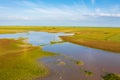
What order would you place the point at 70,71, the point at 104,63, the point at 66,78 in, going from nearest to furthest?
the point at 66,78, the point at 70,71, the point at 104,63

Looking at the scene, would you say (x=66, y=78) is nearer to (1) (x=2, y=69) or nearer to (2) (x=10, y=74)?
(2) (x=10, y=74)

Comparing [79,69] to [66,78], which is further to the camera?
[79,69]

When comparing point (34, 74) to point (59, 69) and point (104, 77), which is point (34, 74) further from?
point (104, 77)

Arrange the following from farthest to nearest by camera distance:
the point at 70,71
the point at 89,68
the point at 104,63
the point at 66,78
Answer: the point at 104,63
the point at 89,68
the point at 70,71
the point at 66,78

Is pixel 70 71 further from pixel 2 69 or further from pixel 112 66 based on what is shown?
pixel 2 69

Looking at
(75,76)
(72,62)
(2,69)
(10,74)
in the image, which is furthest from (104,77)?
(2,69)

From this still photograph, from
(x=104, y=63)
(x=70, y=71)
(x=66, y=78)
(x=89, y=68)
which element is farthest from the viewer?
(x=104, y=63)

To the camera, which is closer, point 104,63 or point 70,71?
point 70,71

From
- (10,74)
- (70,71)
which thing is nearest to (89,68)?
(70,71)
